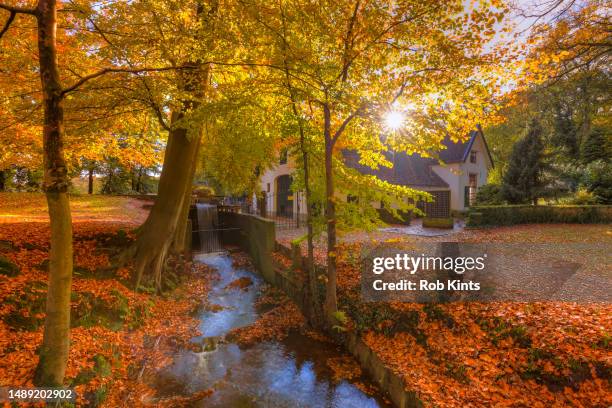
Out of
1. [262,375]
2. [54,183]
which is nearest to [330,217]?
[262,375]

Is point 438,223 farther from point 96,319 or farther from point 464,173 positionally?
point 96,319

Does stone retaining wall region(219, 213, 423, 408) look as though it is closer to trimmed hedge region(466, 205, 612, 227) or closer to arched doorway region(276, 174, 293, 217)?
arched doorway region(276, 174, 293, 217)

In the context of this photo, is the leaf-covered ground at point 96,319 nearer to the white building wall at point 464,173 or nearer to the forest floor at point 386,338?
the forest floor at point 386,338

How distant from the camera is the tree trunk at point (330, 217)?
7590 mm

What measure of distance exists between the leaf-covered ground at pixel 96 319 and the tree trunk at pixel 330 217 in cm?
361

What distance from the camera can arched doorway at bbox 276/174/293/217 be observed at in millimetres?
27781

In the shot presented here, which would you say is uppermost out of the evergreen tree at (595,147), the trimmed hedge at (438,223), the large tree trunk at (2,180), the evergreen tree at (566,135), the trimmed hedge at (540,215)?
the evergreen tree at (566,135)

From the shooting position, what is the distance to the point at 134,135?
1200cm

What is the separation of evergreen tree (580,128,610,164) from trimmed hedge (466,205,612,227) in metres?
13.2

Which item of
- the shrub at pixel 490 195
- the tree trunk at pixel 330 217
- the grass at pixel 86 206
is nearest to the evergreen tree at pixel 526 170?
the shrub at pixel 490 195

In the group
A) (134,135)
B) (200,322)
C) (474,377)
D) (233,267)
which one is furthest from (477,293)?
(134,135)

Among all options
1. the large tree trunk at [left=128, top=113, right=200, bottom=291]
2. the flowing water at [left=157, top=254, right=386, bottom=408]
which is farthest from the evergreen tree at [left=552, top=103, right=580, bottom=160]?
the large tree trunk at [left=128, top=113, right=200, bottom=291]

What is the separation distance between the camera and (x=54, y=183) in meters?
4.43

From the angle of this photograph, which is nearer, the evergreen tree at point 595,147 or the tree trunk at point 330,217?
the tree trunk at point 330,217
